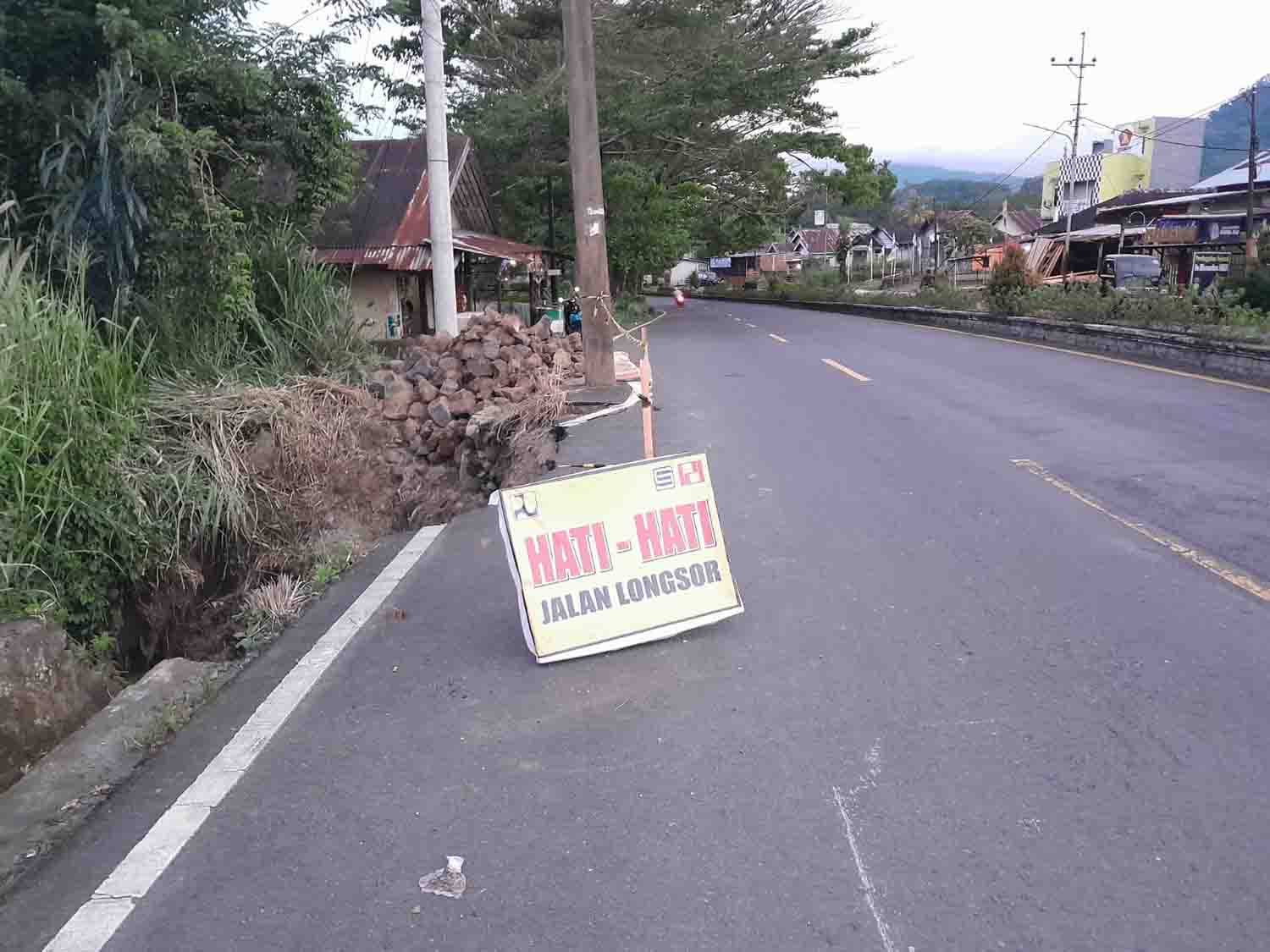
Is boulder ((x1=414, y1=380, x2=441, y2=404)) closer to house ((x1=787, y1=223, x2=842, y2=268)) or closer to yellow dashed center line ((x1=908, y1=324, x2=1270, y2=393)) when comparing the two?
yellow dashed center line ((x1=908, y1=324, x2=1270, y2=393))

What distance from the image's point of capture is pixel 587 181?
11945mm

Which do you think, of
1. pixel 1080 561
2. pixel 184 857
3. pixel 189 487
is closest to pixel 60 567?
pixel 189 487

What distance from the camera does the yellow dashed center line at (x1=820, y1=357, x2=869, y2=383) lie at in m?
14.9

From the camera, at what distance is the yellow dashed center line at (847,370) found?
585 inches

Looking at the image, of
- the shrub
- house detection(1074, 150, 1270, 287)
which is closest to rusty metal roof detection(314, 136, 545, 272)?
the shrub

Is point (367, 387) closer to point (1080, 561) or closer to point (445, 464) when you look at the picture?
point (445, 464)

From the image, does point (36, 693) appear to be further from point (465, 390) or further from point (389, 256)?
point (389, 256)

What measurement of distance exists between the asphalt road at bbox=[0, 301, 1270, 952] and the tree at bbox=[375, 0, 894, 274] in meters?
22.8

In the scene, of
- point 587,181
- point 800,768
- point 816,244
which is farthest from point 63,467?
point 816,244

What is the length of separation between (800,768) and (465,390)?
7.53m

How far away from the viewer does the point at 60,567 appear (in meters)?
5.46

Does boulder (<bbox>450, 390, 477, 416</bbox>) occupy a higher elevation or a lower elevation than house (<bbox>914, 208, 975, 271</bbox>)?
lower

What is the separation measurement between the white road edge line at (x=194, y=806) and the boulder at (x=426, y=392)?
487 cm

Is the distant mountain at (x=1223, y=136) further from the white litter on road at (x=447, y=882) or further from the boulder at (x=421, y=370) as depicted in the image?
the white litter on road at (x=447, y=882)
